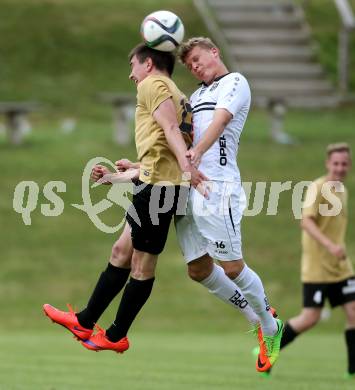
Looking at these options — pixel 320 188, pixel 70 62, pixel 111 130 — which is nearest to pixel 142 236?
pixel 320 188

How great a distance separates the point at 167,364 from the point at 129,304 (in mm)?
3835

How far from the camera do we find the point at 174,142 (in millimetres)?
8406

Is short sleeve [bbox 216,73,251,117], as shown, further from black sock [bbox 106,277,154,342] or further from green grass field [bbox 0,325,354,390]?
green grass field [bbox 0,325,354,390]

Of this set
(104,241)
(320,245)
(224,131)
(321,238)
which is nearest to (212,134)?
(224,131)

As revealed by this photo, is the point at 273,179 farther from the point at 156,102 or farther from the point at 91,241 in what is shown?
the point at 156,102

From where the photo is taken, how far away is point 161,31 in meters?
8.61

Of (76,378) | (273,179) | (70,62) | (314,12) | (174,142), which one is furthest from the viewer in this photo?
(314,12)

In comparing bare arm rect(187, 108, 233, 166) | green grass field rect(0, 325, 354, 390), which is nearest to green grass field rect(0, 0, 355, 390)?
green grass field rect(0, 325, 354, 390)

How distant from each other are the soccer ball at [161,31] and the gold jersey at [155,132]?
22 cm

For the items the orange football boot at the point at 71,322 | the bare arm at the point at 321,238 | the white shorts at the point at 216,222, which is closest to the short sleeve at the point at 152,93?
the white shorts at the point at 216,222

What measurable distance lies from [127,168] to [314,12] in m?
21.5

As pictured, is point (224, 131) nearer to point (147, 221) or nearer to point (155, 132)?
point (155, 132)

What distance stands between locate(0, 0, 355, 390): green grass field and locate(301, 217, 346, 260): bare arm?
115 cm

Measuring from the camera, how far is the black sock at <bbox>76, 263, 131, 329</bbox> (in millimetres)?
9078
